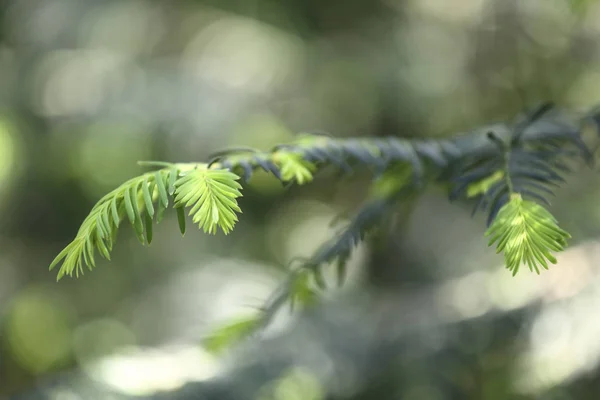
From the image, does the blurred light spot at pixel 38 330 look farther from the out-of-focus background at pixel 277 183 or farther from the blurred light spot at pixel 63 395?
the blurred light spot at pixel 63 395

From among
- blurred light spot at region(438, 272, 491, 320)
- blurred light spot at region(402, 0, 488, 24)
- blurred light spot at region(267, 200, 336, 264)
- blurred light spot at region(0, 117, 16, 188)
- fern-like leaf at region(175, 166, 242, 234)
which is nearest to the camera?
fern-like leaf at region(175, 166, 242, 234)

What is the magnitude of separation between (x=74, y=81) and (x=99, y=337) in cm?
65

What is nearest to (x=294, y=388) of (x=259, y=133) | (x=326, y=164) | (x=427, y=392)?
(x=427, y=392)

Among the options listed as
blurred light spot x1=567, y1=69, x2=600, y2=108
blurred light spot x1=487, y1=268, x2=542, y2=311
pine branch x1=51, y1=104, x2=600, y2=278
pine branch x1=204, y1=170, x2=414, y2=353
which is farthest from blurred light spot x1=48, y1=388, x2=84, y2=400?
blurred light spot x1=567, y1=69, x2=600, y2=108

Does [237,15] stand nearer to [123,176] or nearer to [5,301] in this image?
[123,176]

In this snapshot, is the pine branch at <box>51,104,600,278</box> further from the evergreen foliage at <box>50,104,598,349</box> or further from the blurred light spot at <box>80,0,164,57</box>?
the blurred light spot at <box>80,0,164,57</box>

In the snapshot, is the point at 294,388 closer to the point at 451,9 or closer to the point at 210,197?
the point at 210,197

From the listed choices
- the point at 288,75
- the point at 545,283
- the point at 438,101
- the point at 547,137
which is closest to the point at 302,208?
the point at 288,75

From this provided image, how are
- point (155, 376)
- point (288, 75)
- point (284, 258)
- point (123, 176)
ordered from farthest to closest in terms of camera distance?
point (284, 258) < point (288, 75) < point (123, 176) < point (155, 376)

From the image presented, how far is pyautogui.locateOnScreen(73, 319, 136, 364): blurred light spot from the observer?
1.42m

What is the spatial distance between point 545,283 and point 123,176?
0.92 m

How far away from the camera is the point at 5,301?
1.40m

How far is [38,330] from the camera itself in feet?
4.60

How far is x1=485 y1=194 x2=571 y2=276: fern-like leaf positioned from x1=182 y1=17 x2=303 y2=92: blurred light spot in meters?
1.18
